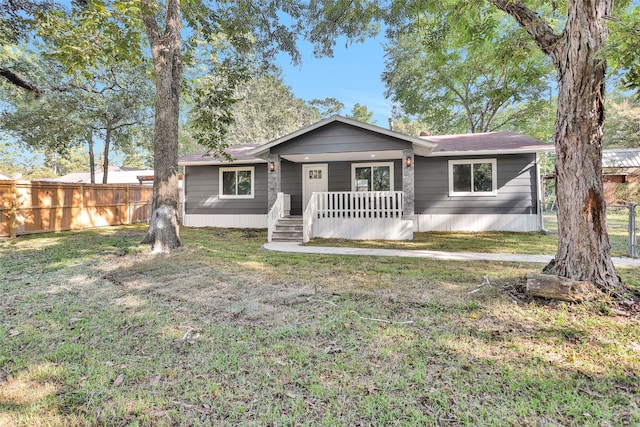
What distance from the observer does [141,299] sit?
4.02 m

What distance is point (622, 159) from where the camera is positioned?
1988 cm

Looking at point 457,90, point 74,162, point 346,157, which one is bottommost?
point 346,157

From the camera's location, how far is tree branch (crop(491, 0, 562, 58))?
409 centimetres

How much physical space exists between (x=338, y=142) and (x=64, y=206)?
34.4ft

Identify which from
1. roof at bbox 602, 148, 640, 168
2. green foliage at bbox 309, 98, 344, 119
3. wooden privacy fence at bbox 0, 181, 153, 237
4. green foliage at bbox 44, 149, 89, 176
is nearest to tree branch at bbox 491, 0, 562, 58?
wooden privacy fence at bbox 0, 181, 153, 237

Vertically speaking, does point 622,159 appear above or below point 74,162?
below

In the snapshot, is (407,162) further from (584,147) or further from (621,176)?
(621,176)

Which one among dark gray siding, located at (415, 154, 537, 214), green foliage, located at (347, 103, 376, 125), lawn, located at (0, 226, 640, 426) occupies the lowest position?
lawn, located at (0, 226, 640, 426)

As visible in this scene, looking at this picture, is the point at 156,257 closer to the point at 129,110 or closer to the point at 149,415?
the point at 149,415

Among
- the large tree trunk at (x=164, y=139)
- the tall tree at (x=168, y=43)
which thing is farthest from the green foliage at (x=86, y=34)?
the large tree trunk at (x=164, y=139)

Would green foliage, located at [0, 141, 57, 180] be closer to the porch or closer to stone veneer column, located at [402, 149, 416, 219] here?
the porch

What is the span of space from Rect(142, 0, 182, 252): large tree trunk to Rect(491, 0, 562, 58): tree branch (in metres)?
6.79

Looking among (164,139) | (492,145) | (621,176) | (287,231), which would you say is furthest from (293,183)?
(621,176)

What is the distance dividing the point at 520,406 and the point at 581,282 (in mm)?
2461
